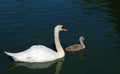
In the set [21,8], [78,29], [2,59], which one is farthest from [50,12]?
[2,59]

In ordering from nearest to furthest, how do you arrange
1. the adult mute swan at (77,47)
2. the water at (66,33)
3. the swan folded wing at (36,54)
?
the water at (66,33)
the swan folded wing at (36,54)
the adult mute swan at (77,47)

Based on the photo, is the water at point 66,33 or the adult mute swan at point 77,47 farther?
the adult mute swan at point 77,47

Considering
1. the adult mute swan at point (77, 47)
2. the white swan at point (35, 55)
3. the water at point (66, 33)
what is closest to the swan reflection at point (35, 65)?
the water at point (66, 33)

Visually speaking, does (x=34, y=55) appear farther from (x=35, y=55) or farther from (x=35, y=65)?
(x=35, y=65)

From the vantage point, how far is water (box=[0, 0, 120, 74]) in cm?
1235

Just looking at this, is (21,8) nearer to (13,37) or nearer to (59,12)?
(59,12)

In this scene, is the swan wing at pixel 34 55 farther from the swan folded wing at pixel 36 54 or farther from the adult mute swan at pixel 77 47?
the adult mute swan at pixel 77 47

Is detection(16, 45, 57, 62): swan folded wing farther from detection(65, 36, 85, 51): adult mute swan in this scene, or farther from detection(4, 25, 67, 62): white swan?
detection(65, 36, 85, 51): adult mute swan

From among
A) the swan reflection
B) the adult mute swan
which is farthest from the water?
the adult mute swan

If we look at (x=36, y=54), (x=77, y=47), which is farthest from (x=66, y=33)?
(x=36, y=54)

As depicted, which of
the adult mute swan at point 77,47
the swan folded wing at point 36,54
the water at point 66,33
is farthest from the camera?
the adult mute swan at point 77,47

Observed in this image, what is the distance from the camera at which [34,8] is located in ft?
60.9

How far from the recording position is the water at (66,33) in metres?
12.4

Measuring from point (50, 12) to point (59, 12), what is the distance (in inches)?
16.6
